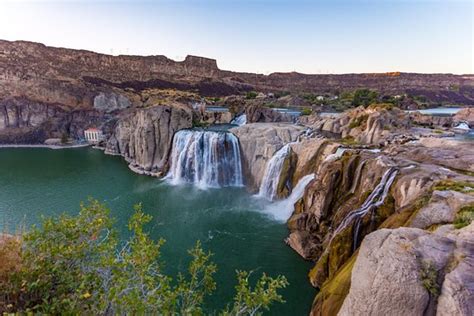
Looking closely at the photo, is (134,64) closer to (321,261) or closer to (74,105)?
(74,105)

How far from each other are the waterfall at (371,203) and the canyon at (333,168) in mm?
53

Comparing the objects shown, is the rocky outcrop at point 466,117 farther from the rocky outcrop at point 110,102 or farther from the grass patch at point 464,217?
the rocky outcrop at point 110,102

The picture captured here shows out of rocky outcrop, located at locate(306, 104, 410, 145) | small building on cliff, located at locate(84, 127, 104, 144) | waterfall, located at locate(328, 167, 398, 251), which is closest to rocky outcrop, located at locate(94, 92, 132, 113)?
small building on cliff, located at locate(84, 127, 104, 144)

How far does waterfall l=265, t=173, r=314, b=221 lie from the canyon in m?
0.11

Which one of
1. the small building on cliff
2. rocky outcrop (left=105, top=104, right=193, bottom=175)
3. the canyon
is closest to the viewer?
the canyon

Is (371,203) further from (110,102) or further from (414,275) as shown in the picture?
(110,102)

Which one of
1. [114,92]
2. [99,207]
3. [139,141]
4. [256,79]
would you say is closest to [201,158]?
[139,141]

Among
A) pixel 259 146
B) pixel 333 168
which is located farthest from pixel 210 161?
pixel 333 168

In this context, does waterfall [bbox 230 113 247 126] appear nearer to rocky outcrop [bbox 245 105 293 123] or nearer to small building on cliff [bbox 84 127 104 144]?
rocky outcrop [bbox 245 105 293 123]

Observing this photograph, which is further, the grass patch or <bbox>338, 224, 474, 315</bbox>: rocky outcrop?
the grass patch

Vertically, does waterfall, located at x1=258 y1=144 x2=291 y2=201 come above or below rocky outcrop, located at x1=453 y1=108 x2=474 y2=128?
below

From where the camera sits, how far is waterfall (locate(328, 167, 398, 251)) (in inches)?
456

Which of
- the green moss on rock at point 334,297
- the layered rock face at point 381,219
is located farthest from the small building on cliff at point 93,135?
the green moss on rock at point 334,297

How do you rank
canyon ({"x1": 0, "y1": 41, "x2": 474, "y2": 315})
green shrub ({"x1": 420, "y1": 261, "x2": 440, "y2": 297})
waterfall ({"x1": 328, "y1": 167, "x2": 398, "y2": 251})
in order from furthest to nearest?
waterfall ({"x1": 328, "y1": 167, "x2": 398, "y2": 251})
canyon ({"x1": 0, "y1": 41, "x2": 474, "y2": 315})
green shrub ({"x1": 420, "y1": 261, "x2": 440, "y2": 297})
